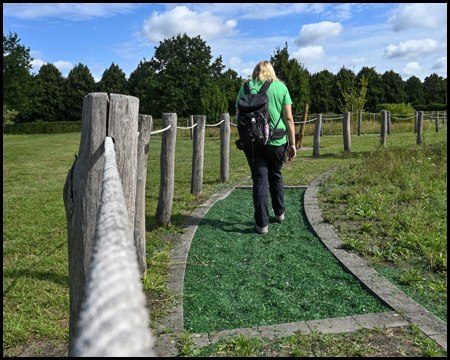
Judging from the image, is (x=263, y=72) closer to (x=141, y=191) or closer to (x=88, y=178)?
(x=141, y=191)

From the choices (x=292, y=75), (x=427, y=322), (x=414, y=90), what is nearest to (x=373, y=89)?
(x=414, y=90)

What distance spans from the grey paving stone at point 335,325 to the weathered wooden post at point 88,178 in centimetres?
168

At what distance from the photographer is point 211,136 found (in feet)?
83.7

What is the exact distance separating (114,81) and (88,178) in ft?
218

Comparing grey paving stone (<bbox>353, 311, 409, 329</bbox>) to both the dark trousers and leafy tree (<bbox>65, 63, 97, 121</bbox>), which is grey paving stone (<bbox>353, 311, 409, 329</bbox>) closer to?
the dark trousers

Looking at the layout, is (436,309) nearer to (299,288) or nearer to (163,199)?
(299,288)

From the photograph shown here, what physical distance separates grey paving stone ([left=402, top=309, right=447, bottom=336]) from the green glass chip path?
191 mm

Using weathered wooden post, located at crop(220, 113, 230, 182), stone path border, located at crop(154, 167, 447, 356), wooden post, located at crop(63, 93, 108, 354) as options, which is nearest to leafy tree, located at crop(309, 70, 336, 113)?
weathered wooden post, located at crop(220, 113, 230, 182)

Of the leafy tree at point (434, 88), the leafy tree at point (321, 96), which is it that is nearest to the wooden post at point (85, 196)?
the leafy tree at point (321, 96)

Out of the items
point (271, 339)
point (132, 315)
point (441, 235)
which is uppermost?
point (132, 315)

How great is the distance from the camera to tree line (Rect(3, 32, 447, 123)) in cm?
4747

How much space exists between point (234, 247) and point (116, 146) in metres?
2.63

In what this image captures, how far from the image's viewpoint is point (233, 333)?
2.69 m

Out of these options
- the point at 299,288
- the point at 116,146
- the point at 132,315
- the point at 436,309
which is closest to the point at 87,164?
the point at 116,146
